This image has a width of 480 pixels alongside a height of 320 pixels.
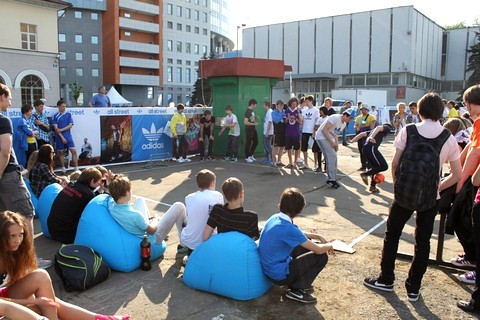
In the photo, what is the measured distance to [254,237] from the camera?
4.40 meters

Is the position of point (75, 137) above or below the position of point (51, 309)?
above

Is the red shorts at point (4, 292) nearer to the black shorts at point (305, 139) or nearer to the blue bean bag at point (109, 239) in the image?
the blue bean bag at point (109, 239)

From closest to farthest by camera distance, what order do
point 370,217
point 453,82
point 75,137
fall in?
point 370,217
point 75,137
point 453,82

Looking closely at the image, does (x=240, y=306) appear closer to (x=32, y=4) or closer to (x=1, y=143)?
(x=1, y=143)

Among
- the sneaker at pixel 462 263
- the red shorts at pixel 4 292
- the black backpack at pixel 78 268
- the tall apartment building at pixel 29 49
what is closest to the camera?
the red shorts at pixel 4 292

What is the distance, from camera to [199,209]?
15.5ft

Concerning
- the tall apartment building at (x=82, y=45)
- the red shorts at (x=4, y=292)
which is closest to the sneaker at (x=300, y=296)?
the red shorts at (x=4, y=292)

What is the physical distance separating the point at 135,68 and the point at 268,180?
6756 centimetres

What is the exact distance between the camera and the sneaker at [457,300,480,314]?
378 centimetres

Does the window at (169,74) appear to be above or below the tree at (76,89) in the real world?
above

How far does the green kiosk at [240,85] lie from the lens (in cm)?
1348

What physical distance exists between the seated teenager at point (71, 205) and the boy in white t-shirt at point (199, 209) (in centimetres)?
134

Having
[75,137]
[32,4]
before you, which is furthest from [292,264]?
[32,4]

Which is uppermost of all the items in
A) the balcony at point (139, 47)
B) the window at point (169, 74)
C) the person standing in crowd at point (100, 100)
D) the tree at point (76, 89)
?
the balcony at point (139, 47)
